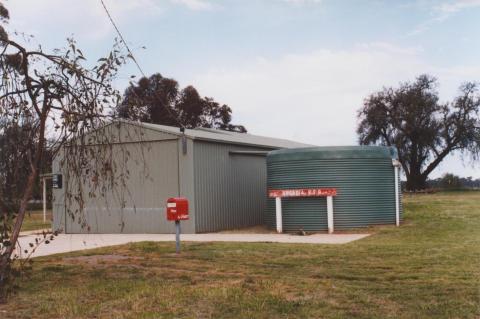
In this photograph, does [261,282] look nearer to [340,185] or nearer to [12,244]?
[12,244]

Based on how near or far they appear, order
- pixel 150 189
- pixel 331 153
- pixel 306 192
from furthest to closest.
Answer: pixel 150 189 → pixel 331 153 → pixel 306 192

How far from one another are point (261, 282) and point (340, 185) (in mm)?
9929

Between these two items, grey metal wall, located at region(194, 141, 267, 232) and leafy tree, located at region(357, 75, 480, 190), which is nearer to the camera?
grey metal wall, located at region(194, 141, 267, 232)

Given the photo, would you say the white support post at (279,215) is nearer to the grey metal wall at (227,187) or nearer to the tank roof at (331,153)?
the tank roof at (331,153)

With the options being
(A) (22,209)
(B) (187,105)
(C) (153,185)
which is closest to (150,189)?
(C) (153,185)

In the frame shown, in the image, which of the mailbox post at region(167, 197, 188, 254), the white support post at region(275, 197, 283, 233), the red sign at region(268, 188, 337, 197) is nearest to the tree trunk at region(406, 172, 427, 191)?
the white support post at region(275, 197, 283, 233)

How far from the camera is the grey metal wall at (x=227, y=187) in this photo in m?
19.8

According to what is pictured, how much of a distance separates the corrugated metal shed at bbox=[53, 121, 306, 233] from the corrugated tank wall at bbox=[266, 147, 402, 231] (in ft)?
9.05

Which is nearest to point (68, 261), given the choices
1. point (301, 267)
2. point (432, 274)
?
point (301, 267)

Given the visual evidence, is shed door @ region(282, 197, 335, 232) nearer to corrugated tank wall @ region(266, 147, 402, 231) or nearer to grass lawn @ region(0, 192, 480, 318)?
corrugated tank wall @ region(266, 147, 402, 231)

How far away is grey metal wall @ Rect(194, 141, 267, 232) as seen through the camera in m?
19.8

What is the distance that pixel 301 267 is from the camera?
9.90 meters

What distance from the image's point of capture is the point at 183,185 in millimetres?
19656

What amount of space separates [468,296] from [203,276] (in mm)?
3832
